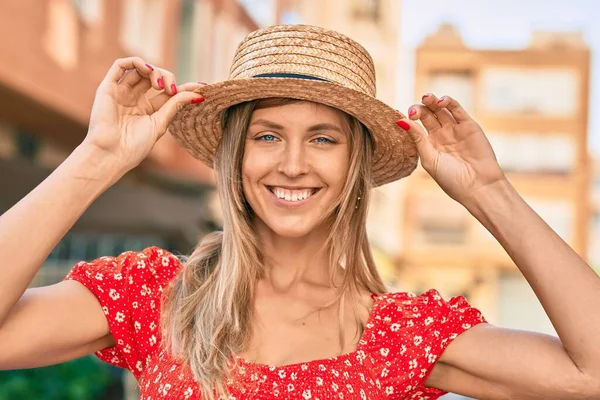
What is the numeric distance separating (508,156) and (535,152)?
3.75ft

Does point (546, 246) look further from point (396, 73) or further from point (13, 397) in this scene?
point (396, 73)

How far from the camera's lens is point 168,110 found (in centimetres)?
248

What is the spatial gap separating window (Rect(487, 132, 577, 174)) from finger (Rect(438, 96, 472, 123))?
116 feet

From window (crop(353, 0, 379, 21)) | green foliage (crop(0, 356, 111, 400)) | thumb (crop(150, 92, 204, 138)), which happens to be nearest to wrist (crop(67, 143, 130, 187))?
thumb (crop(150, 92, 204, 138))

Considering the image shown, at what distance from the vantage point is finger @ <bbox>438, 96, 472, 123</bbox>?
2.49 metres

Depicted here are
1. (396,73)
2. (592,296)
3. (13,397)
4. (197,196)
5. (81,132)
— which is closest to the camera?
(592,296)

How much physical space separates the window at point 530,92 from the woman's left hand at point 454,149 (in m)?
36.4

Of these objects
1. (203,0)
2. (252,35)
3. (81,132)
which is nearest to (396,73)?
(203,0)

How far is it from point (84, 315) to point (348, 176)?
2.66 feet

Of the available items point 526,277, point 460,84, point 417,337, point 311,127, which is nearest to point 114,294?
point 311,127

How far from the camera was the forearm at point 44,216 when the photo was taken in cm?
212

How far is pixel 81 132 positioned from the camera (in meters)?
9.44

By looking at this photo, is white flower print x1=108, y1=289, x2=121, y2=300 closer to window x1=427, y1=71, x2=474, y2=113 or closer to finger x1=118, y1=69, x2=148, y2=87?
finger x1=118, y1=69, x2=148, y2=87

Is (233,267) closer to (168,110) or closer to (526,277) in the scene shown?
(168,110)
